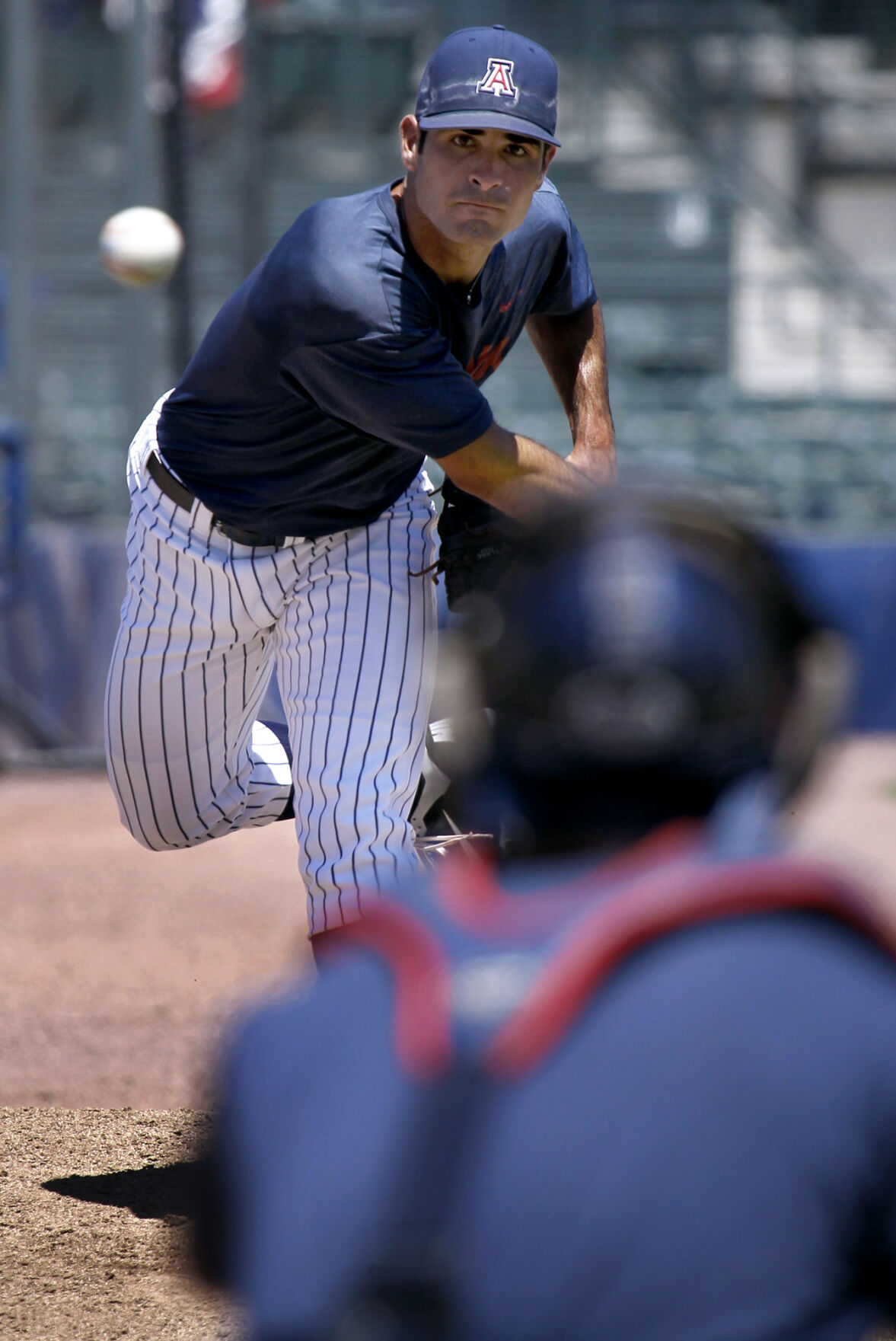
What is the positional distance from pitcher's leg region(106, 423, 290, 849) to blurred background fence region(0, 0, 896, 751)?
7924 mm

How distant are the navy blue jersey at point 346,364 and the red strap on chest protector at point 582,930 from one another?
5.76 feet

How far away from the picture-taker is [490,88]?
8.64ft

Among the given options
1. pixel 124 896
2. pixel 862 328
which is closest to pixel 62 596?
pixel 124 896

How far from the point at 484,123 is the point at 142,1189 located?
6.59 feet

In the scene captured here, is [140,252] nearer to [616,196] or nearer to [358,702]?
[358,702]

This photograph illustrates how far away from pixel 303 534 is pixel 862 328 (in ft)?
36.0

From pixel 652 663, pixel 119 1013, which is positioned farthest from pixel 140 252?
pixel 652 663

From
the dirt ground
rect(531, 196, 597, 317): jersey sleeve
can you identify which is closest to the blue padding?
the dirt ground

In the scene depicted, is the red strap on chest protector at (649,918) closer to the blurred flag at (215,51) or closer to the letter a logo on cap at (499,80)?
the letter a logo on cap at (499,80)

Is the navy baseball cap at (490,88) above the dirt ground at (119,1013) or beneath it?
above

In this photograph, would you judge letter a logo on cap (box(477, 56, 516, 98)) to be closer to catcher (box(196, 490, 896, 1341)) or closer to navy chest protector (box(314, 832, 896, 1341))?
catcher (box(196, 490, 896, 1341))

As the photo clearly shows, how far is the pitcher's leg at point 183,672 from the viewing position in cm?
303

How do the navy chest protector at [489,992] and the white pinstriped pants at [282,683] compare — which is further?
the white pinstriped pants at [282,683]

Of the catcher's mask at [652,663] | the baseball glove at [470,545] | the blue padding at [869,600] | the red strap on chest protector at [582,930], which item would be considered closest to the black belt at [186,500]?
the baseball glove at [470,545]
